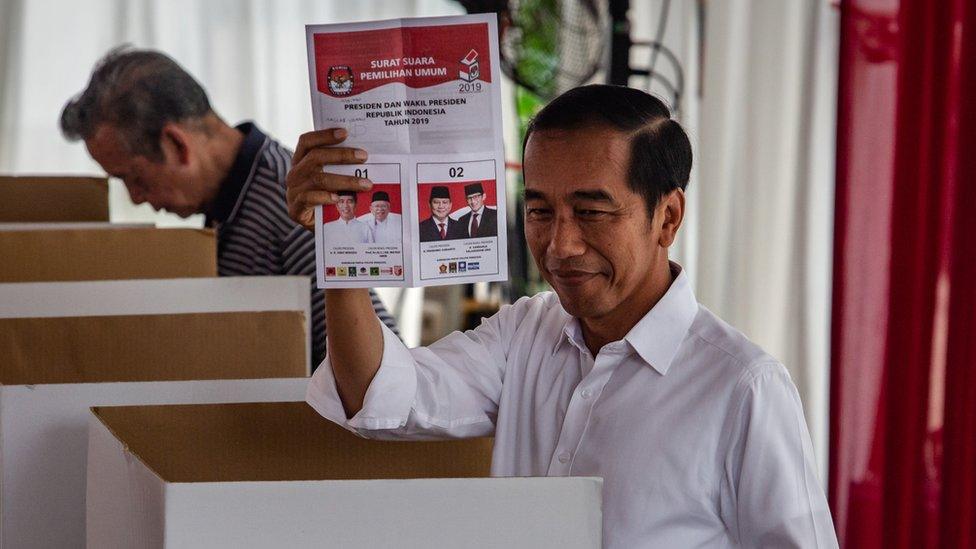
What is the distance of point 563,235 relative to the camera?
987 mm

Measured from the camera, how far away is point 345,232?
0.95 metres

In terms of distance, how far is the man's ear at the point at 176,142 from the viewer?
6.21ft

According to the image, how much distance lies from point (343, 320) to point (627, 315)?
28cm

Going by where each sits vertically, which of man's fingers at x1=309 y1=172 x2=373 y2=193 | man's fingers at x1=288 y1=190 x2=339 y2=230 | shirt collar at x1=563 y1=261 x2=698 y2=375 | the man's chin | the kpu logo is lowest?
shirt collar at x1=563 y1=261 x2=698 y2=375

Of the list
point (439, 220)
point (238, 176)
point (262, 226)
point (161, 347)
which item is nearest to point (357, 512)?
point (439, 220)

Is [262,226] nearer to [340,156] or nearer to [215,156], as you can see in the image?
[215,156]

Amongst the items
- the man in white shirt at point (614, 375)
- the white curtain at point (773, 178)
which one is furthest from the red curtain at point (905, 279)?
the man in white shirt at point (614, 375)

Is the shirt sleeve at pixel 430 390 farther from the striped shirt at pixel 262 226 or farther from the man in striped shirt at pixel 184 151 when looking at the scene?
the man in striped shirt at pixel 184 151

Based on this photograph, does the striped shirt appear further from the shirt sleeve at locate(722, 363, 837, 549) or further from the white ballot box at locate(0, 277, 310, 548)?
the shirt sleeve at locate(722, 363, 837, 549)

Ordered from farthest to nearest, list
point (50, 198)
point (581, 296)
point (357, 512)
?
point (50, 198)
point (581, 296)
point (357, 512)

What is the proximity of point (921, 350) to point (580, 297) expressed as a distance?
103cm

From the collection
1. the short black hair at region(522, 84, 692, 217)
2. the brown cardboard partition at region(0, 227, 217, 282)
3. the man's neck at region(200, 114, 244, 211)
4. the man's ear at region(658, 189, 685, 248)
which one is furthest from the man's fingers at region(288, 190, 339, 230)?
the man's neck at region(200, 114, 244, 211)

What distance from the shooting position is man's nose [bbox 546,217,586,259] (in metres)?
0.98

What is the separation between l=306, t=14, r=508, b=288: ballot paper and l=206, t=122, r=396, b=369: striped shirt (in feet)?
2.45
